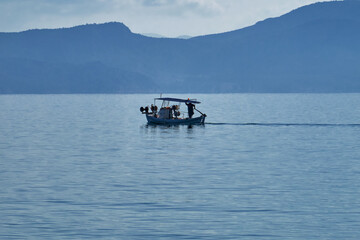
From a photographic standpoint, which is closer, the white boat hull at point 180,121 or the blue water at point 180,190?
the blue water at point 180,190

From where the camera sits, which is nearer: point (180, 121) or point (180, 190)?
point (180, 190)

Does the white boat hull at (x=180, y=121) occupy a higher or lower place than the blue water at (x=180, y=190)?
higher

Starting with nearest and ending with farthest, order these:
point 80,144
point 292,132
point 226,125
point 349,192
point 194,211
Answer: point 194,211 → point 349,192 → point 80,144 → point 292,132 → point 226,125

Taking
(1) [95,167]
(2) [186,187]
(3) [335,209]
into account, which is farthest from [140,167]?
(3) [335,209]

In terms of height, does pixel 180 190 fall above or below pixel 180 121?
below

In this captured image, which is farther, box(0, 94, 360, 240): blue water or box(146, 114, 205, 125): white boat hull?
box(146, 114, 205, 125): white boat hull

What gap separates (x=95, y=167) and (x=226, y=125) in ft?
177

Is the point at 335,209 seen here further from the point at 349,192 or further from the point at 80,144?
the point at 80,144

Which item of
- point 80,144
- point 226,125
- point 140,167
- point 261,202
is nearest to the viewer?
point 261,202

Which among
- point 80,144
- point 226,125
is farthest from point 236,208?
point 226,125

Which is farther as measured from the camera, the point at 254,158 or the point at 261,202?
the point at 254,158

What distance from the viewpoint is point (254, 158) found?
5269 centimetres

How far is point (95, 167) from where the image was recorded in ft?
154

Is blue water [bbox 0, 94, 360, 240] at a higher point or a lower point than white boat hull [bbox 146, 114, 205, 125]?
lower
